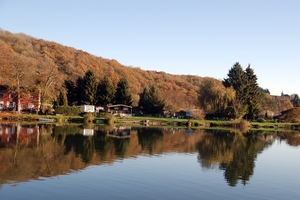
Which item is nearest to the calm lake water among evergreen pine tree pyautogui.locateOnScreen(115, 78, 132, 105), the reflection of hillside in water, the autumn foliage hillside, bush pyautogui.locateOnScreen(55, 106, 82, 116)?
the reflection of hillside in water

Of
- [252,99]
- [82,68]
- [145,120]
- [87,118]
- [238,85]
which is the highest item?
[82,68]

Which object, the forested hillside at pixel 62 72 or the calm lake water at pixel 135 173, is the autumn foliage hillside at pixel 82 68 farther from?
the calm lake water at pixel 135 173

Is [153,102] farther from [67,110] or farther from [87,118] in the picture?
[87,118]

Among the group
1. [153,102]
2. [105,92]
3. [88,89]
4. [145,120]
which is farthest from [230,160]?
[153,102]

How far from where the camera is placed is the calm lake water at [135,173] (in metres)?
12.3

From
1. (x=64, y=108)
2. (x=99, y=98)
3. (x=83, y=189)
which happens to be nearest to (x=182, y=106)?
(x=99, y=98)

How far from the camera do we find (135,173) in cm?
1570

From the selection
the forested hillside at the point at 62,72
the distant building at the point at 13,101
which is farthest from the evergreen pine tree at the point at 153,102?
the distant building at the point at 13,101

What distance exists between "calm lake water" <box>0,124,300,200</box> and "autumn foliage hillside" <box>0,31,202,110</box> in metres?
35.6

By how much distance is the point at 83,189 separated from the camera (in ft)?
40.5

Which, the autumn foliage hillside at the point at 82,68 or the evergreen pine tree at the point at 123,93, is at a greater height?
the autumn foliage hillside at the point at 82,68

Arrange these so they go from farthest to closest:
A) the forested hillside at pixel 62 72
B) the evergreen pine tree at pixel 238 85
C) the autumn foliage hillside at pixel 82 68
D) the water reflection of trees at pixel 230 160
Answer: the autumn foliage hillside at pixel 82 68 → the evergreen pine tree at pixel 238 85 → the forested hillside at pixel 62 72 → the water reflection of trees at pixel 230 160

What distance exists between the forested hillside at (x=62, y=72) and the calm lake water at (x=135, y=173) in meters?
28.9

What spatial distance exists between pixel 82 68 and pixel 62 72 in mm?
9735
